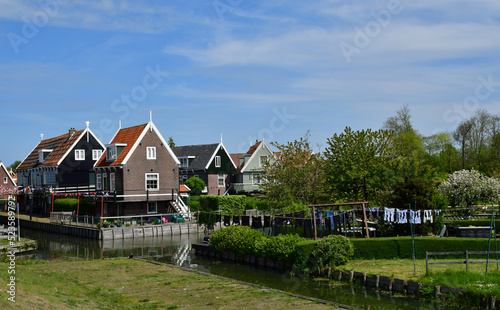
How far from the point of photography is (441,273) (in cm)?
1981

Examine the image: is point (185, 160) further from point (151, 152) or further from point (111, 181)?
point (111, 181)

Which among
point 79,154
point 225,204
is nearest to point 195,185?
point 225,204

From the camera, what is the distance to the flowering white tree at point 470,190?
45.2 m

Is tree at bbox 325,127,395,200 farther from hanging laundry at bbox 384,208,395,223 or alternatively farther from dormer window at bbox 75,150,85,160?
dormer window at bbox 75,150,85,160

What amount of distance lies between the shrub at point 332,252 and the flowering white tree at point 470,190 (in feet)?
86.6

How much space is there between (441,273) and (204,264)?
14869 millimetres

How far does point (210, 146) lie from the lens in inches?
3031

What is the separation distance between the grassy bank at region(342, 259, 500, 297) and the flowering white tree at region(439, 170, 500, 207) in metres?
25.4

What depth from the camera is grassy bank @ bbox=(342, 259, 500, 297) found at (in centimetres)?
1786

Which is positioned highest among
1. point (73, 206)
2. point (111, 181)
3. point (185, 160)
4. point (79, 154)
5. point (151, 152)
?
point (79, 154)

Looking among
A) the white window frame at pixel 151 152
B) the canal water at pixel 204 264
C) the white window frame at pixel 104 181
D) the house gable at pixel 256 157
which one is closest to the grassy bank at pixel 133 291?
the canal water at pixel 204 264

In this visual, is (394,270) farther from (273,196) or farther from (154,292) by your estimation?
(273,196)

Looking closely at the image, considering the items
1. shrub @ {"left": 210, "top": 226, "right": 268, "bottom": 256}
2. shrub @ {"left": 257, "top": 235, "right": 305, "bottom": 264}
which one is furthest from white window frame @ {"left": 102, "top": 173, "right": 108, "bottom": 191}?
shrub @ {"left": 257, "top": 235, "right": 305, "bottom": 264}

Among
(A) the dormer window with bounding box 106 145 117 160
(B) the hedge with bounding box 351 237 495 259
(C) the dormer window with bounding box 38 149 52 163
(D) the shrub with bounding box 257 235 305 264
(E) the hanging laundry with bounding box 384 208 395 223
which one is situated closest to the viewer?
(B) the hedge with bounding box 351 237 495 259
